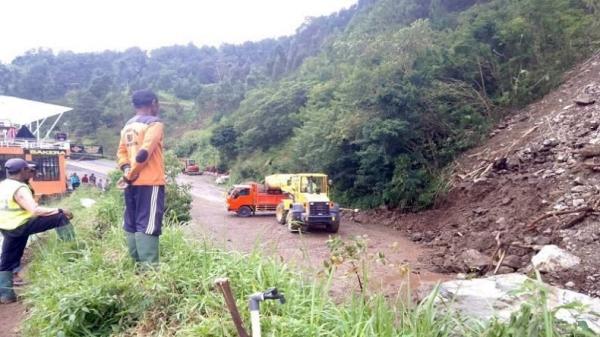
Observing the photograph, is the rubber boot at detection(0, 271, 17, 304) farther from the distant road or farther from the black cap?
the distant road

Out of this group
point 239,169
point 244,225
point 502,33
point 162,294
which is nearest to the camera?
point 162,294

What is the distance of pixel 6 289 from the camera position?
14.1 ft

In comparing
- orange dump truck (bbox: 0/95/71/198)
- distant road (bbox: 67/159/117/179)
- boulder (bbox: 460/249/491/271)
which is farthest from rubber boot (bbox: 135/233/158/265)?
distant road (bbox: 67/159/117/179)

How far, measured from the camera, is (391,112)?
14969 mm

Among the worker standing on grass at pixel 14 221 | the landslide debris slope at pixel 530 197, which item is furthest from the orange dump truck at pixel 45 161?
the worker standing on grass at pixel 14 221

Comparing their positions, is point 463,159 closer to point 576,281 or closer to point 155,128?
point 576,281

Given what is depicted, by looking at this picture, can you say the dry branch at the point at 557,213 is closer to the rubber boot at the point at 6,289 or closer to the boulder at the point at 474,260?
the boulder at the point at 474,260

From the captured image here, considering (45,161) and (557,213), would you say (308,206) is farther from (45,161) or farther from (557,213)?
(45,161)

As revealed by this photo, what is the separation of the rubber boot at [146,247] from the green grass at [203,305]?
12 centimetres

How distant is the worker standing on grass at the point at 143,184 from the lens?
3854 mm

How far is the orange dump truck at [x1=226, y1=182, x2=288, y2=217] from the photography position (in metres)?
16.8

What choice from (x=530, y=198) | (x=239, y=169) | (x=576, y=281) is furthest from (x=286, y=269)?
(x=239, y=169)

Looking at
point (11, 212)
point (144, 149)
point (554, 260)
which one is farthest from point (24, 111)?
point (554, 260)

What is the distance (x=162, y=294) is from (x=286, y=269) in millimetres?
942
